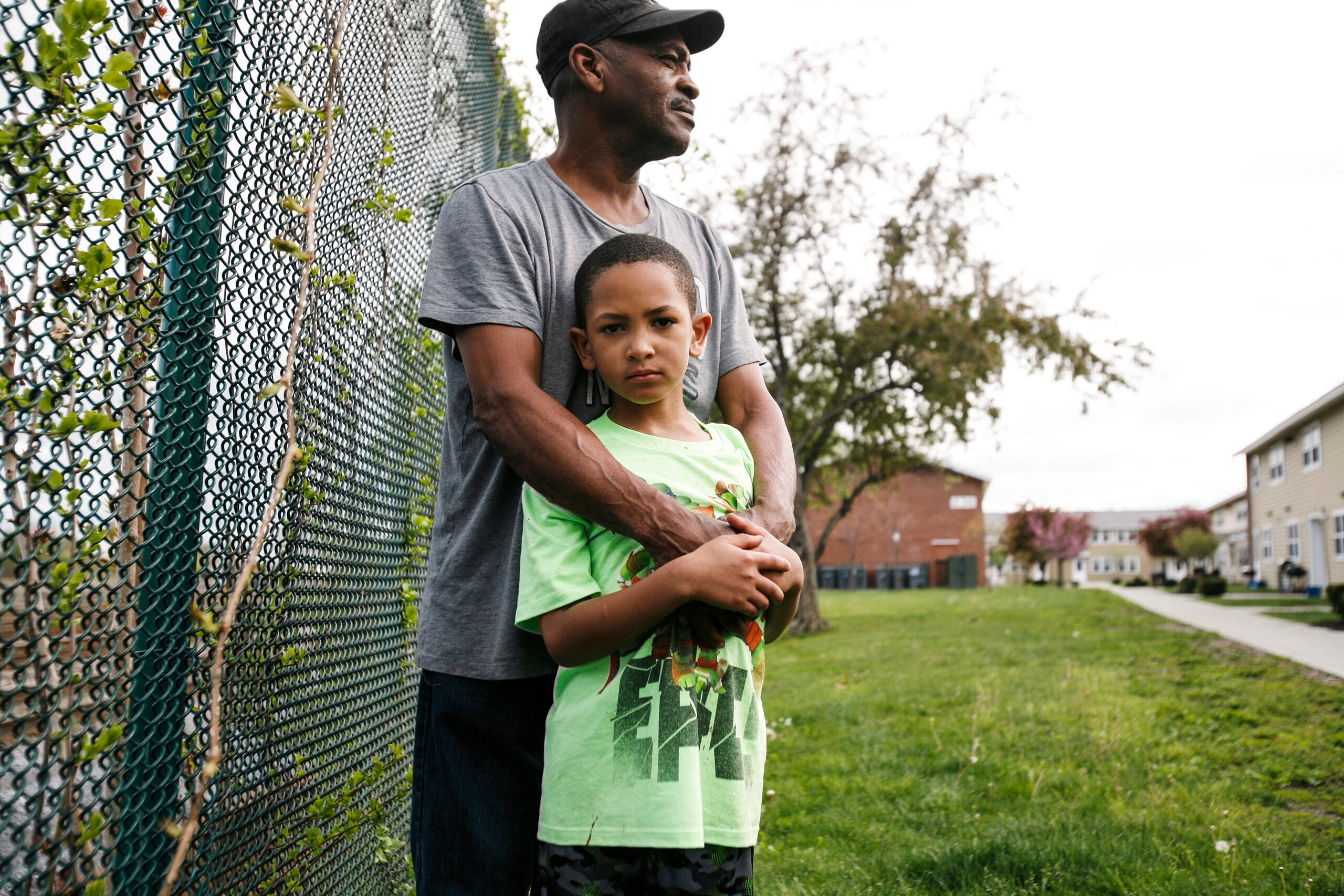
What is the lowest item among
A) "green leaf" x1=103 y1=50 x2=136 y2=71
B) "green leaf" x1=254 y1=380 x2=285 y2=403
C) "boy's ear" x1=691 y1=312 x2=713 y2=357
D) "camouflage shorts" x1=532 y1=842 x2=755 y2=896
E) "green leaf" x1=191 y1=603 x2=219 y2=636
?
→ "camouflage shorts" x1=532 y1=842 x2=755 y2=896

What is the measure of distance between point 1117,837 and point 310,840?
3.20 metres

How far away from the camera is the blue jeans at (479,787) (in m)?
1.77

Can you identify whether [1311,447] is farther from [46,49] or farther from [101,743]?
[46,49]

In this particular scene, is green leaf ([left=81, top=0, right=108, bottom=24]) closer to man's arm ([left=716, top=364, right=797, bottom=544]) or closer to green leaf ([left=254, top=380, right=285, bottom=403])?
green leaf ([left=254, top=380, right=285, bottom=403])

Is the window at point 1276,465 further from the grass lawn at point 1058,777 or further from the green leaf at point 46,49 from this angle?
the green leaf at point 46,49

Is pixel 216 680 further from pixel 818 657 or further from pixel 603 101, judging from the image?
pixel 818 657

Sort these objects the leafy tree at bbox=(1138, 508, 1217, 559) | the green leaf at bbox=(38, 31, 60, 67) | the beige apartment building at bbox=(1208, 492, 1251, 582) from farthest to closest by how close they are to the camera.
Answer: the beige apartment building at bbox=(1208, 492, 1251, 582)
the leafy tree at bbox=(1138, 508, 1217, 559)
the green leaf at bbox=(38, 31, 60, 67)

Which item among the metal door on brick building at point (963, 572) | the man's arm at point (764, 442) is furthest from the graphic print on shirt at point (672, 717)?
the metal door on brick building at point (963, 572)

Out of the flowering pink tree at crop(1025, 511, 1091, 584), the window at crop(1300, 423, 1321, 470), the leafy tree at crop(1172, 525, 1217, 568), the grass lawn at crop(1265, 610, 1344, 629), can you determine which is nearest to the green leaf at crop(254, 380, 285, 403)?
the grass lawn at crop(1265, 610, 1344, 629)

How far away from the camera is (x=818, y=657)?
12.3 metres

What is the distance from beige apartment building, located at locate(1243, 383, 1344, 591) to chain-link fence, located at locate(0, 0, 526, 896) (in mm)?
27478

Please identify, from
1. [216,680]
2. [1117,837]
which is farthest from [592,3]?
[1117,837]

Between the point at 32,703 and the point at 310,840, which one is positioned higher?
the point at 32,703

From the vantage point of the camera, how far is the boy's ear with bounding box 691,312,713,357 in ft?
6.24
